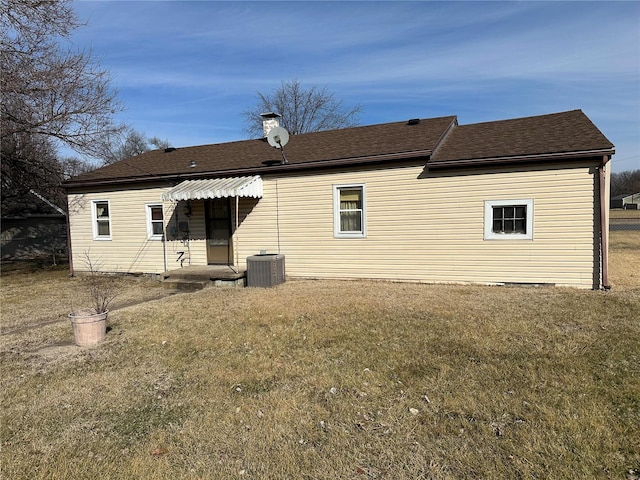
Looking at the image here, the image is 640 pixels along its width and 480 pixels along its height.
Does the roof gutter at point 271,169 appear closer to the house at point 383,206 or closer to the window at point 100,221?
the house at point 383,206

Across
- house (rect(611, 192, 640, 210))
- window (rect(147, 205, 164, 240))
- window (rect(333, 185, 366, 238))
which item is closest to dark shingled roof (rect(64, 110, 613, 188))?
window (rect(333, 185, 366, 238))

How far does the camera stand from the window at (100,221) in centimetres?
1325

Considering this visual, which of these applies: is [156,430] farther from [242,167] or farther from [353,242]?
[242,167]

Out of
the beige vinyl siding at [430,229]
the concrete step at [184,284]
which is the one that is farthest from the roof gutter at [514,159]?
the concrete step at [184,284]

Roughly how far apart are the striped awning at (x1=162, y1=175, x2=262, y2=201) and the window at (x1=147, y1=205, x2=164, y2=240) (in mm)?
1564

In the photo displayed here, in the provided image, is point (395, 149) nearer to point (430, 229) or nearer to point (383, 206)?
point (383, 206)

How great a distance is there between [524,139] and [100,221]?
495 inches

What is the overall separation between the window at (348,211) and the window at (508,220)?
9.66 feet

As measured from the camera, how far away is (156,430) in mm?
3408

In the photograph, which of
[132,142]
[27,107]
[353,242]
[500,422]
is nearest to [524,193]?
[353,242]

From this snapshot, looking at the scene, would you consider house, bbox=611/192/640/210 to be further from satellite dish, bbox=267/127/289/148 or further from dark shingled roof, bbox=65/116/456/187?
satellite dish, bbox=267/127/289/148

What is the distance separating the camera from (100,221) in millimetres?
13352

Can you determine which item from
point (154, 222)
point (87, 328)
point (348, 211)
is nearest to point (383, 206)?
point (348, 211)

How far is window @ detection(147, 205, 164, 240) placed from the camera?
40.9 feet
